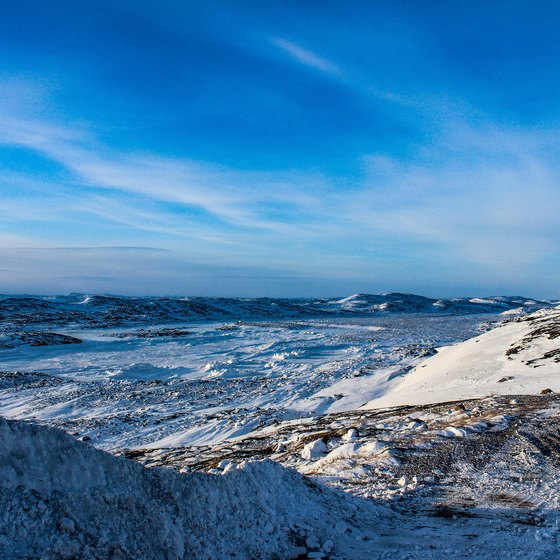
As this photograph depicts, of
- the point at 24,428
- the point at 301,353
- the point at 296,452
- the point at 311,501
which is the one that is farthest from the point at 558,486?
the point at 301,353

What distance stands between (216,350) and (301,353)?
8.01 metres

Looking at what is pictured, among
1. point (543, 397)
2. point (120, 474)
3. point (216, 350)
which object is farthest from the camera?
point (216, 350)

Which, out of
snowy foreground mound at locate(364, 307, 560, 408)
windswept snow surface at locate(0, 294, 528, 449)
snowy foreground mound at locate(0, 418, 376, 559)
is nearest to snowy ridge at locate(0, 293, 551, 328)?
windswept snow surface at locate(0, 294, 528, 449)

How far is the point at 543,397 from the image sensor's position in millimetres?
12250

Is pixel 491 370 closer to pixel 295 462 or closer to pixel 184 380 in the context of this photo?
pixel 295 462

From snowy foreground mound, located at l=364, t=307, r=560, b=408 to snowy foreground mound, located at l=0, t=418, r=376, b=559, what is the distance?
37.2ft

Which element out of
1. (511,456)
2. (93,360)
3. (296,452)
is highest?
(511,456)

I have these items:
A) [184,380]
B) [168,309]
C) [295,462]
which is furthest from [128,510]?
[168,309]

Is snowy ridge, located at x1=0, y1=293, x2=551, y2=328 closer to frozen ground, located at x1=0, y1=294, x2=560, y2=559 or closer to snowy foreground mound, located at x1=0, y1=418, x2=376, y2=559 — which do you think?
frozen ground, located at x1=0, y1=294, x2=560, y2=559

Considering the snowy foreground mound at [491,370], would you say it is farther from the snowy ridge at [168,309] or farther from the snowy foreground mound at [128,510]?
the snowy ridge at [168,309]

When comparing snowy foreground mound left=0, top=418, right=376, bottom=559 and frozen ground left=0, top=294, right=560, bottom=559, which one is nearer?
snowy foreground mound left=0, top=418, right=376, bottom=559

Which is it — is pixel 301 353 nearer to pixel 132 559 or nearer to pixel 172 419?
pixel 172 419

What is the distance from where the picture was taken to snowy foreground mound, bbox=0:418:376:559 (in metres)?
3.49

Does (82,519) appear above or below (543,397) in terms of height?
above
